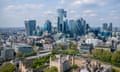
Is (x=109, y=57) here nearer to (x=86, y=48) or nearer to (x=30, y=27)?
(x=86, y=48)

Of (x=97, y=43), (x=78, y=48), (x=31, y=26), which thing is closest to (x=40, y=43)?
(x=78, y=48)

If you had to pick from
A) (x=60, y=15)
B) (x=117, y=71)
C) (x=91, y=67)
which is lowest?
(x=117, y=71)

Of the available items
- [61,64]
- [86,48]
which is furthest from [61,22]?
[61,64]

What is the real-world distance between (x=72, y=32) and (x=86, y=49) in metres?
6.81

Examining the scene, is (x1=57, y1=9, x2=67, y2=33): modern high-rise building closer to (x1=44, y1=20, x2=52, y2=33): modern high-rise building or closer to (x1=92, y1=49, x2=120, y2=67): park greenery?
(x1=44, y1=20, x2=52, y2=33): modern high-rise building

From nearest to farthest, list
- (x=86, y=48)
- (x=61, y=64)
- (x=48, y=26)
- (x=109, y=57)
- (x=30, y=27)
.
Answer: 1. (x=61, y=64)
2. (x=109, y=57)
3. (x=86, y=48)
4. (x=30, y=27)
5. (x=48, y=26)

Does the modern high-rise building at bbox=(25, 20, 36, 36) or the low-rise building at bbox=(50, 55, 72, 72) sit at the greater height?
the modern high-rise building at bbox=(25, 20, 36, 36)

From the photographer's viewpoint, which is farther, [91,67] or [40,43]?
[40,43]

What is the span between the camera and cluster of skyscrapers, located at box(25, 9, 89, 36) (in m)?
16.5

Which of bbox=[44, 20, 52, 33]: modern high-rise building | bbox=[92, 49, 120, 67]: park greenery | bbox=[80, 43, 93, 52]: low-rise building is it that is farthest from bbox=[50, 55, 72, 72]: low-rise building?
bbox=[44, 20, 52, 33]: modern high-rise building

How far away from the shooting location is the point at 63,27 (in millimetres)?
16750

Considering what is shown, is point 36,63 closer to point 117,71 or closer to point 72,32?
point 117,71

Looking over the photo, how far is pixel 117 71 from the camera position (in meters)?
5.98

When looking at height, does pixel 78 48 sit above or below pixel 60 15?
below
